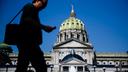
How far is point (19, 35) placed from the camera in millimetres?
4535

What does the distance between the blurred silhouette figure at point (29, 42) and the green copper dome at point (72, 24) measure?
191 ft

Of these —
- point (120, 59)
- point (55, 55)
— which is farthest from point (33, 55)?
point (120, 59)

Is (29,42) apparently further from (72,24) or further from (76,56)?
(72,24)

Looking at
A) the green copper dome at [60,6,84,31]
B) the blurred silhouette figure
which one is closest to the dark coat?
the blurred silhouette figure

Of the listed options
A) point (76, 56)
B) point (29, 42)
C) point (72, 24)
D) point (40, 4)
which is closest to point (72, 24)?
point (72, 24)

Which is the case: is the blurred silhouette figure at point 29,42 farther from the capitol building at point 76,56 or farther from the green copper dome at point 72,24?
the green copper dome at point 72,24

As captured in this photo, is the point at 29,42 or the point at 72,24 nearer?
the point at 29,42

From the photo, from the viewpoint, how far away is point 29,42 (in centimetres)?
448

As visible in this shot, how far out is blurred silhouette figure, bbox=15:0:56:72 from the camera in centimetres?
447

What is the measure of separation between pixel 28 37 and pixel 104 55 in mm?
59350

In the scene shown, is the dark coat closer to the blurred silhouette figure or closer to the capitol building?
the blurred silhouette figure

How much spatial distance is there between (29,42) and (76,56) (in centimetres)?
5090

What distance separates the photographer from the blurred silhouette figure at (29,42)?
4469mm

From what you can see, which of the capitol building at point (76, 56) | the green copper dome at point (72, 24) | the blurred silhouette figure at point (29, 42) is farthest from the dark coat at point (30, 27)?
the green copper dome at point (72, 24)
